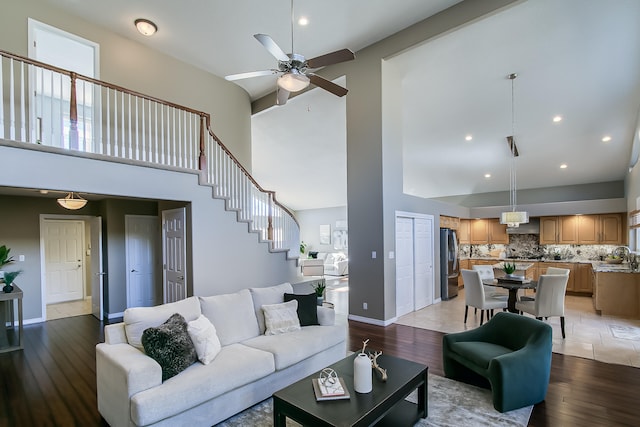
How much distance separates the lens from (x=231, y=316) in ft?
11.3

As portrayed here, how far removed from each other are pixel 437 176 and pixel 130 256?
8.64 m

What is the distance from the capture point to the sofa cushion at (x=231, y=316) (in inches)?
131

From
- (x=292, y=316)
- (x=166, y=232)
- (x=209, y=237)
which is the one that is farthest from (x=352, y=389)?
(x=166, y=232)

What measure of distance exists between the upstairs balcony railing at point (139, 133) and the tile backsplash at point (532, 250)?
6843mm

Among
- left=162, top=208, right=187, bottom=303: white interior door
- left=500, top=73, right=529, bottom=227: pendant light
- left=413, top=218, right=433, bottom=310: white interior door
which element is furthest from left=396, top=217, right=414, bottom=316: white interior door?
A: left=162, top=208, right=187, bottom=303: white interior door

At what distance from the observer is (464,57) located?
558cm

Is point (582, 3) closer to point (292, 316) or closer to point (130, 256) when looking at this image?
point (292, 316)

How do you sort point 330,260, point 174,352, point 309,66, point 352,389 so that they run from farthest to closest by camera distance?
1. point 330,260
2. point 309,66
3. point 174,352
4. point 352,389

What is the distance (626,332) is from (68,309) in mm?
10533

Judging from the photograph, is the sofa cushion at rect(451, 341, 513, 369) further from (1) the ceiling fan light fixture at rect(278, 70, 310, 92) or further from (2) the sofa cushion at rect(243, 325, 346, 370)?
(1) the ceiling fan light fixture at rect(278, 70, 310, 92)

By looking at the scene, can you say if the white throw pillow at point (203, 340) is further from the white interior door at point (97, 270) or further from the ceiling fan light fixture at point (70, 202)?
the white interior door at point (97, 270)

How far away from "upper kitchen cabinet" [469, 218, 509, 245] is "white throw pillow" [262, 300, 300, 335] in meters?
8.30

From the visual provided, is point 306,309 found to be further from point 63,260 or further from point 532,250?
point 532,250

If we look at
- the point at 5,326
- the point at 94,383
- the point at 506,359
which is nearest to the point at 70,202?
the point at 5,326
